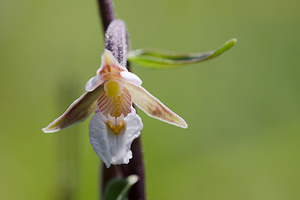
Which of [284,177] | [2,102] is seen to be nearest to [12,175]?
[2,102]

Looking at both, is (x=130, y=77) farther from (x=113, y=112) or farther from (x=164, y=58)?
(x=164, y=58)

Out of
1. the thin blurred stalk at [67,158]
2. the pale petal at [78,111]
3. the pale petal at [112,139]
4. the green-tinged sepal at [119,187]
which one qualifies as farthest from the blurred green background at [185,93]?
the pale petal at [112,139]

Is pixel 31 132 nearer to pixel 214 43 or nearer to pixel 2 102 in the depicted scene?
pixel 2 102

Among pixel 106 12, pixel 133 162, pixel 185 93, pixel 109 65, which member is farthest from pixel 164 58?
pixel 185 93

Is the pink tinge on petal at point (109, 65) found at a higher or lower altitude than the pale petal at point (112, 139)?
higher

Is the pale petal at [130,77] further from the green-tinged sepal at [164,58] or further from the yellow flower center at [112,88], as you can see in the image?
the green-tinged sepal at [164,58]

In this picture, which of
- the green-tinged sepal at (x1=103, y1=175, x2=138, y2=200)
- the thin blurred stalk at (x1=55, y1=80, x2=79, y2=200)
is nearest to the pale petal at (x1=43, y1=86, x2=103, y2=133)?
the green-tinged sepal at (x1=103, y1=175, x2=138, y2=200)
